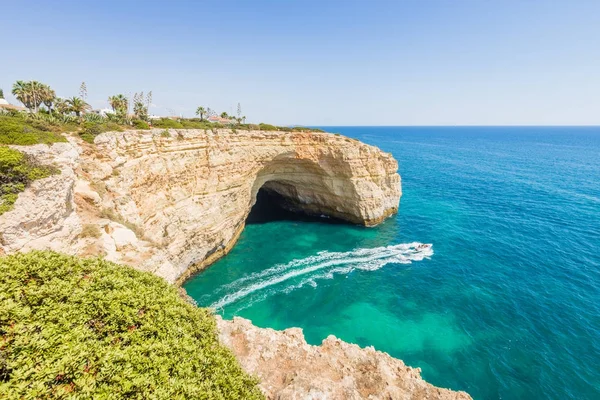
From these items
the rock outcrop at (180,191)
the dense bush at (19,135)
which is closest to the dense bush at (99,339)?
the rock outcrop at (180,191)

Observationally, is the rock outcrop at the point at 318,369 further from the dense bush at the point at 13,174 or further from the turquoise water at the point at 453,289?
the dense bush at the point at 13,174

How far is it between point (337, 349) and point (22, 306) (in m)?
10.7

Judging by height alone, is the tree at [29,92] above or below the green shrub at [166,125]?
above

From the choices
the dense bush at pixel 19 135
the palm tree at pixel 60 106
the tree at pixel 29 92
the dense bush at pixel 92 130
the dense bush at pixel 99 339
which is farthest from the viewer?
the palm tree at pixel 60 106

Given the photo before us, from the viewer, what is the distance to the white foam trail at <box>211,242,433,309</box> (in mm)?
25688

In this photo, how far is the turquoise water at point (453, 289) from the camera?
58.3 feet

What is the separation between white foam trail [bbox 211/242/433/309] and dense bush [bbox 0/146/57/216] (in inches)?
607

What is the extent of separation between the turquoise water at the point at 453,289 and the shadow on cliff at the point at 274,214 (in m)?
2.02

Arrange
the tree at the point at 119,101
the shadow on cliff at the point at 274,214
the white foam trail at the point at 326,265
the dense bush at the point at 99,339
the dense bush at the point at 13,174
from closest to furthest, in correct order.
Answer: the dense bush at the point at 99,339
the dense bush at the point at 13,174
the white foam trail at the point at 326,265
the tree at the point at 119,101
the shadow on cliff at the point at 274,214

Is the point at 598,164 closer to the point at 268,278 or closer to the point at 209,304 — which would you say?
the point at 268,278

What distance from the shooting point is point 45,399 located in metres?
5.66

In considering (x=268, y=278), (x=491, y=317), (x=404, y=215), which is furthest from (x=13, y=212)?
(x=404, y=215)

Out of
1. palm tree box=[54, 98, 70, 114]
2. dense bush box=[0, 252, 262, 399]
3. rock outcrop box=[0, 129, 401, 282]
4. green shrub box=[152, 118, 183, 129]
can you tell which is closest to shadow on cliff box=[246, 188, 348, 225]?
rock outcrop box=[0, 129, 401, 282]

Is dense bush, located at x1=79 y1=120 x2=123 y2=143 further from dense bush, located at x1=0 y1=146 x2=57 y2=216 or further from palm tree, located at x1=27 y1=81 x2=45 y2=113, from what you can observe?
palm tree, located at x1=27 y1=81 x2=45 y2=113
